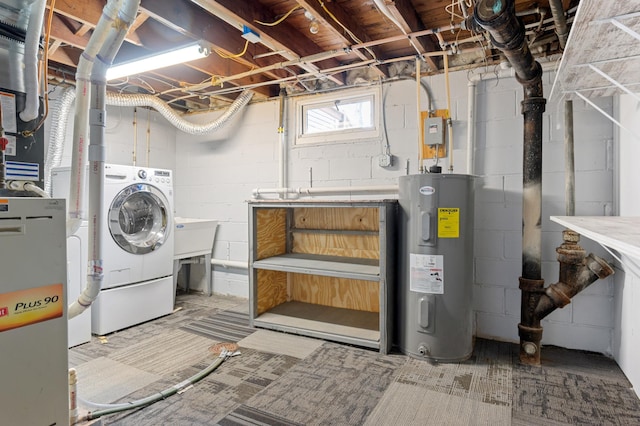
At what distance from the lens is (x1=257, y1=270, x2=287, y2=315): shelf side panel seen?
3236mm

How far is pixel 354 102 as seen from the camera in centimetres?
349

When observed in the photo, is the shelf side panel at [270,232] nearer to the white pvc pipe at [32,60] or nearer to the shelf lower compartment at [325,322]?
the shelf lower compartment at [325,322]

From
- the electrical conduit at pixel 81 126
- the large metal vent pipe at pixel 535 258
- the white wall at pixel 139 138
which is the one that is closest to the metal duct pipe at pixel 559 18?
the large metal vent pipe at pixel 535 258

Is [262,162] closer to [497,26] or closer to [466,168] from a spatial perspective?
[466,168]

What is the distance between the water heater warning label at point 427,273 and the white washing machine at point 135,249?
236 centimetres

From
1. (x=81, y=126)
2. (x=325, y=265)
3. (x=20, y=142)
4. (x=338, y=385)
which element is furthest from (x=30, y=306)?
(x=325, y=265)

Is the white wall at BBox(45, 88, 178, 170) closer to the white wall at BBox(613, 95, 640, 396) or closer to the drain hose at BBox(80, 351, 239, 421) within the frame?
the drain hose at BBox(80, 351, 239, 421)

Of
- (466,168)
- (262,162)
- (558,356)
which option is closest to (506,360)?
(558,356)

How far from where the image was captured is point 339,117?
358 cm

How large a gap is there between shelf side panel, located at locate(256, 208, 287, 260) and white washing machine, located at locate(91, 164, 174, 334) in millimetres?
939

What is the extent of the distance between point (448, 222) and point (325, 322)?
4.45 feet

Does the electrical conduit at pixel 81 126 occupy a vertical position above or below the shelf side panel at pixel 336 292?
above

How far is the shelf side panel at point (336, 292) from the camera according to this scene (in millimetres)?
3291

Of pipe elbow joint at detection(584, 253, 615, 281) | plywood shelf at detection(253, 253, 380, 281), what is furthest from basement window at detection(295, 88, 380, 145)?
pipe elbow joint at detection(584, 253, 615, 281)
